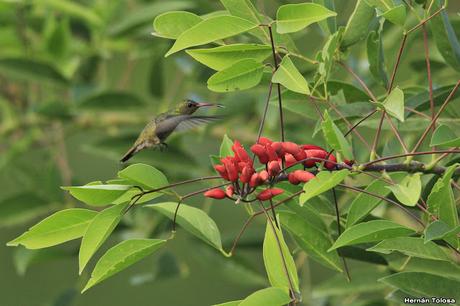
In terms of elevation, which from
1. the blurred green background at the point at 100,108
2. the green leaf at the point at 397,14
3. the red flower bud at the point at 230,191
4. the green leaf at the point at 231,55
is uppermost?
the green leaf at the point at 397,14

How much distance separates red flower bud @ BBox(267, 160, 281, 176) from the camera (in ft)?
4.73

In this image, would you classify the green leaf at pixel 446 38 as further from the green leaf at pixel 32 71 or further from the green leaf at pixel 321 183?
the green leaf at pixel 32 71

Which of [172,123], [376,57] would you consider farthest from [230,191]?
[172,123]

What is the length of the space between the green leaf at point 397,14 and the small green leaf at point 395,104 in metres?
0.14

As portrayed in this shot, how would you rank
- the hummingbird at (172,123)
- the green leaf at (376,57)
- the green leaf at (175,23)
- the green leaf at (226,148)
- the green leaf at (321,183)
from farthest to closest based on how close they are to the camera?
the hummingbird at (172,123)
the green leaf at (376,57)
the green leaf at (226,148)
the green leaf at (175,23)
the green leaf at (321,183)

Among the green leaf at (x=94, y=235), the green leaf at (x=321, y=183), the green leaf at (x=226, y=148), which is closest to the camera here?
the green leaf at (x=321, y=183)

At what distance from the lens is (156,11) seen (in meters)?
2.96

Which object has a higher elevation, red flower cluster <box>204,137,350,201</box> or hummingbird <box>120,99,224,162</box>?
red flower cluster <box>204,137,350,201</box>

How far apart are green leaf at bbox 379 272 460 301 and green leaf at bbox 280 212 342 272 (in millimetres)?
106

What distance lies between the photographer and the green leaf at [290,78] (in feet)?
4.86

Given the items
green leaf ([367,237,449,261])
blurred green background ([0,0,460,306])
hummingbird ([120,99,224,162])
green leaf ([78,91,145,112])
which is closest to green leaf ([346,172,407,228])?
green leaf ([367,237,449,261])

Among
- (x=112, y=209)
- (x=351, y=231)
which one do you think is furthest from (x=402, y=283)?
(x=112, y=209)

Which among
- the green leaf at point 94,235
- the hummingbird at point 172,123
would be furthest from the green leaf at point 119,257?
the hummingbird at point 172,123

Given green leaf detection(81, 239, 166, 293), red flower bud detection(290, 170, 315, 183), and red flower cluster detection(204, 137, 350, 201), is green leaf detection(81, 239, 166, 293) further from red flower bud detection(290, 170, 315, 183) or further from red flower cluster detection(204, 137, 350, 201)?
red flower bud detection(290, 170, 315, 183)
